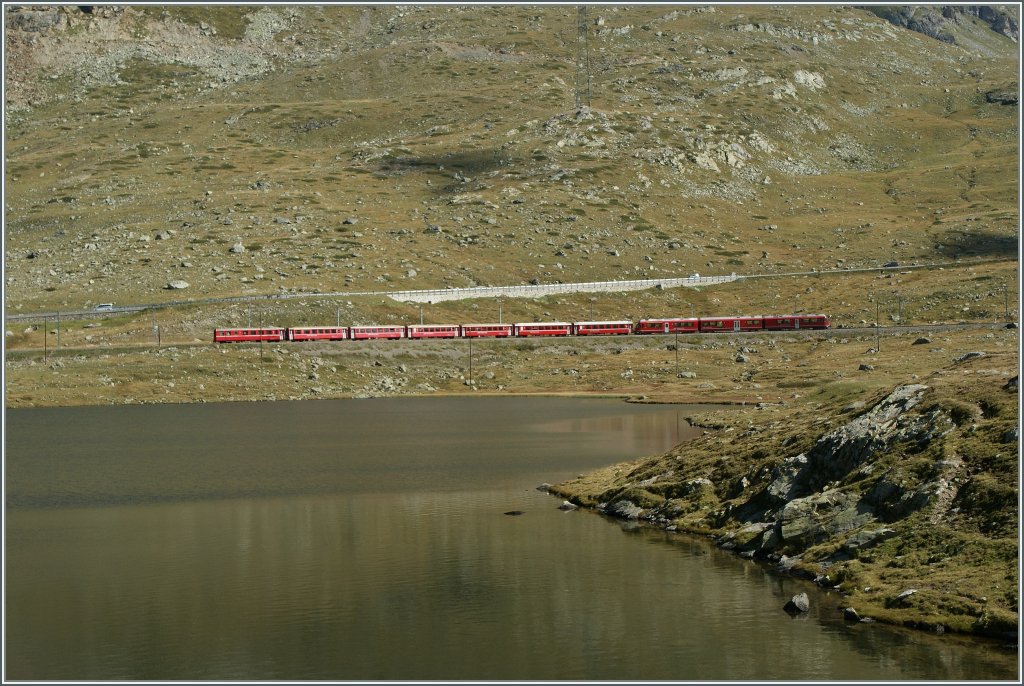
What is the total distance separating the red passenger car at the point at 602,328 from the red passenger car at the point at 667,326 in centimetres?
213

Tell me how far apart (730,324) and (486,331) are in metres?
39.1

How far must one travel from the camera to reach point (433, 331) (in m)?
184

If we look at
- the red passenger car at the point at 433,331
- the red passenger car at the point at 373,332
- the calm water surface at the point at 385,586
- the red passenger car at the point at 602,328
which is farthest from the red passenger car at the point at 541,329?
the calm water surface at the point at 385,586

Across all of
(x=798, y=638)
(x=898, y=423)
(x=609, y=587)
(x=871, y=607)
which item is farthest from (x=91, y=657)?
(x=898, y=423)

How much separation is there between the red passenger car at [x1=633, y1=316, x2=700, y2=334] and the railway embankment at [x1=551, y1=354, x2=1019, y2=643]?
123379 millimetres

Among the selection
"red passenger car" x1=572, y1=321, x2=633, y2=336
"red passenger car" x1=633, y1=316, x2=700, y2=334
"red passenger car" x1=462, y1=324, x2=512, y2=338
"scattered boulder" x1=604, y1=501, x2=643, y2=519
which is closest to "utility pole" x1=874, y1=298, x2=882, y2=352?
"red passenger car" x1=633, y1=316, x2=700, y2=334

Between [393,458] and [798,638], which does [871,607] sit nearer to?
[798,638]

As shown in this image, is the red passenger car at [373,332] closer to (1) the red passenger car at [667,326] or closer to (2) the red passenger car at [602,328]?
(2) the red passenger car at [602,328]

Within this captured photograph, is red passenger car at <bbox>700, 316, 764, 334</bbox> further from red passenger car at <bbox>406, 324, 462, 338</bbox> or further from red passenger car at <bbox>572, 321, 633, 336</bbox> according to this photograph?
red passenger car at <bbox>406, 324, 462, 338</bbox>

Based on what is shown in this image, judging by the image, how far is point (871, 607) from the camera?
149 feet

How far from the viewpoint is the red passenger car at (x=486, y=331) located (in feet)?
611

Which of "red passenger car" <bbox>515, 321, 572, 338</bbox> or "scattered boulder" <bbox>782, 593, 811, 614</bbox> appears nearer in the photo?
"scattered boulder" <bbox>782, 593, 811, 614</bbox>

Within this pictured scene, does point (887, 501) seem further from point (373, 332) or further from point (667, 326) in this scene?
point (667, 326)

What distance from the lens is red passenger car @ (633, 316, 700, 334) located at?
193000 millimetres
